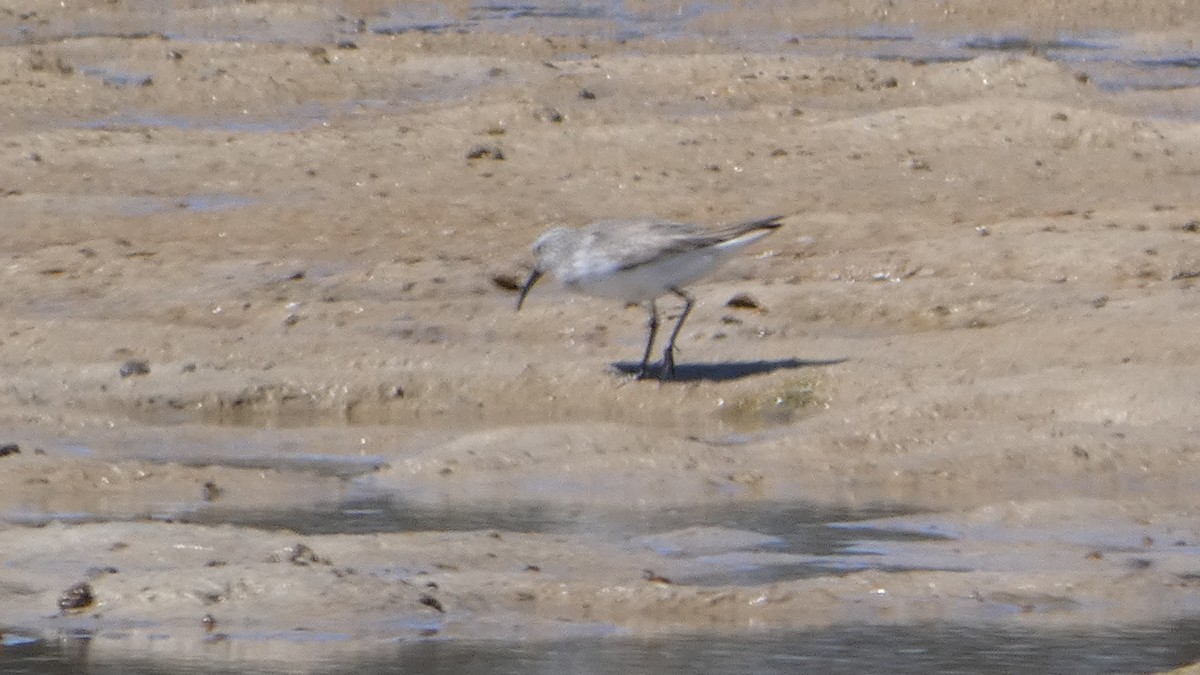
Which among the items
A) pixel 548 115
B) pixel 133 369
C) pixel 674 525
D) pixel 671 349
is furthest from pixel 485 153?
pixel 674 525

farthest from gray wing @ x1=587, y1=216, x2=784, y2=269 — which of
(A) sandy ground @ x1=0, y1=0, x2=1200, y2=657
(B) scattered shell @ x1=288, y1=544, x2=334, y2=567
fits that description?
(B) scattered shell @ x1=288, y1=544, x2=334, y2=567

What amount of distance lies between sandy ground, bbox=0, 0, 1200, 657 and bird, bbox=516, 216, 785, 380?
35 cm

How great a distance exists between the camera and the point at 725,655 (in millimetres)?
5629

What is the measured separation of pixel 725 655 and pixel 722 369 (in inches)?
163

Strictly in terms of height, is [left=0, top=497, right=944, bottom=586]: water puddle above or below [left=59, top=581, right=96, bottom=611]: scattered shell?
above

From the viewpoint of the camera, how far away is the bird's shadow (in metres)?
9.49

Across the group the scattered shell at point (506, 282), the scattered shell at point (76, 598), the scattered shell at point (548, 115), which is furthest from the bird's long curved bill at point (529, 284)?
the scattered shell at point (548, 115)

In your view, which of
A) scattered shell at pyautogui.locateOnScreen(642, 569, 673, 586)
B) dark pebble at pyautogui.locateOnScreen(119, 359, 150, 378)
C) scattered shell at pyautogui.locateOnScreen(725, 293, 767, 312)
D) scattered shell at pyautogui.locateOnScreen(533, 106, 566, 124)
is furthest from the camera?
scattered shell at pyautogui.locateOnScreen(533, 106, 566, 124)

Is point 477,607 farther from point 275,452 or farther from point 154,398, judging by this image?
point 154,398

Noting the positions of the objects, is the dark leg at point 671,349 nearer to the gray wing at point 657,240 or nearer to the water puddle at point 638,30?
the gray wing at point 657,240

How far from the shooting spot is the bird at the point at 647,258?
9359mm

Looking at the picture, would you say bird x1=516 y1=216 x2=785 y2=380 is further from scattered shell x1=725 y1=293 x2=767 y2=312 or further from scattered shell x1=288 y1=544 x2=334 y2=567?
scattered shell x1=288 y1=544 x2=334 y2=567

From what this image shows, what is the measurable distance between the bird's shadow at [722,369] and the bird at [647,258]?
4 cm

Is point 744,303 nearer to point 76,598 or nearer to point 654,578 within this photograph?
point 654,578
